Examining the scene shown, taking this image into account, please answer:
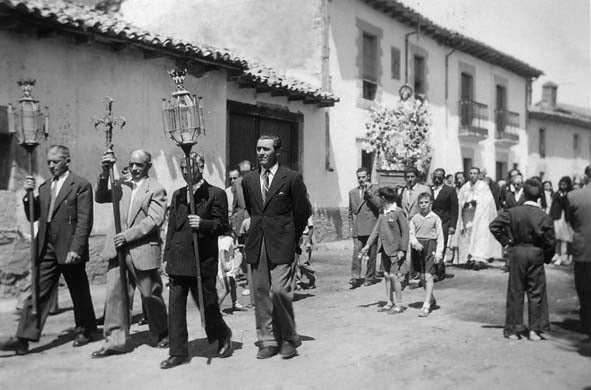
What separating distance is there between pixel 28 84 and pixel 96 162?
12.4ft

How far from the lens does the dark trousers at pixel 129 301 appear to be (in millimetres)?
5258

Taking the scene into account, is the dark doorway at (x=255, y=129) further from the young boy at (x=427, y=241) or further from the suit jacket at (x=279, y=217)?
the suit jacket at (x=279, y=217)

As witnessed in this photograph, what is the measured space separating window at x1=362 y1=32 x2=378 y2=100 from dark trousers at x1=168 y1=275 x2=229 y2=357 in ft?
42.5

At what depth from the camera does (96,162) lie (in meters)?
9.36

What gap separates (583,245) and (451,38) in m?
16.2

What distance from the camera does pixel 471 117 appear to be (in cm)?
2247

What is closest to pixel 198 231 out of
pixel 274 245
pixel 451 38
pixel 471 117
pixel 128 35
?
pixel 274 245

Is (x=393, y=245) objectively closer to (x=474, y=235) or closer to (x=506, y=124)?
(x=474, y=235)

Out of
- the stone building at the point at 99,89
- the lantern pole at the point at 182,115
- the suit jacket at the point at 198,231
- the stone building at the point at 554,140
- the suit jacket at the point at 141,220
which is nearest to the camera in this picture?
the suit jacket at the point at 198,231

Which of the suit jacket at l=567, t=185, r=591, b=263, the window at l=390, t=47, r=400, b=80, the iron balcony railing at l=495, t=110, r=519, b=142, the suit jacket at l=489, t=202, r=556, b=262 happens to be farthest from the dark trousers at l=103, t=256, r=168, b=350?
the iron balcony railing at l=495, t=110, r=519, b=142

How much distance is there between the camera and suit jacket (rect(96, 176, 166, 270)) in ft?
17.4

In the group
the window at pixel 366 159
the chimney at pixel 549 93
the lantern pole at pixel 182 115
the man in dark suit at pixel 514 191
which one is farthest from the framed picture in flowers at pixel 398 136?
the chimney at pixel 549 93

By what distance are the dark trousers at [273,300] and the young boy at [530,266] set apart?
7.41 feet

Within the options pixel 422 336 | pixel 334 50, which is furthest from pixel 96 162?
pixel 334 50
